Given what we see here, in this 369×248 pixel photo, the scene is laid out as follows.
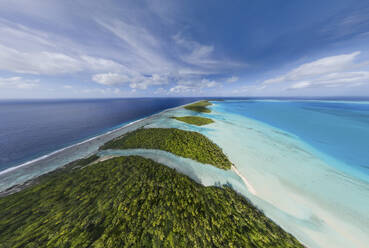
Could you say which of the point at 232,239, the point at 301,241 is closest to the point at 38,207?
the point at 232,239

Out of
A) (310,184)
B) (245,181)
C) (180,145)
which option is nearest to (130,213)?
(180,145)

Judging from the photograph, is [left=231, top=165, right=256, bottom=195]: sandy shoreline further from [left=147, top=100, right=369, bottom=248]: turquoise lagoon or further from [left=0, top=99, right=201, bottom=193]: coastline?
[left=0, top=99, right=201, bottom=193]: coastline

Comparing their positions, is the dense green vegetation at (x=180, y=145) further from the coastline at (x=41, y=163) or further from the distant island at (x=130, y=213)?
the distant island at (x=130, y=213)

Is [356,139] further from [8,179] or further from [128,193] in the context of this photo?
[8,179]

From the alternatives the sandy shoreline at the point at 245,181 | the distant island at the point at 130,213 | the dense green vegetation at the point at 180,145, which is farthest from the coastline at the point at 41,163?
the sandy shoreline at the point at 245,181

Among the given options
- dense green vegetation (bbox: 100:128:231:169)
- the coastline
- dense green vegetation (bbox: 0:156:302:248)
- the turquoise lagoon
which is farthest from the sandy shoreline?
the coastline
